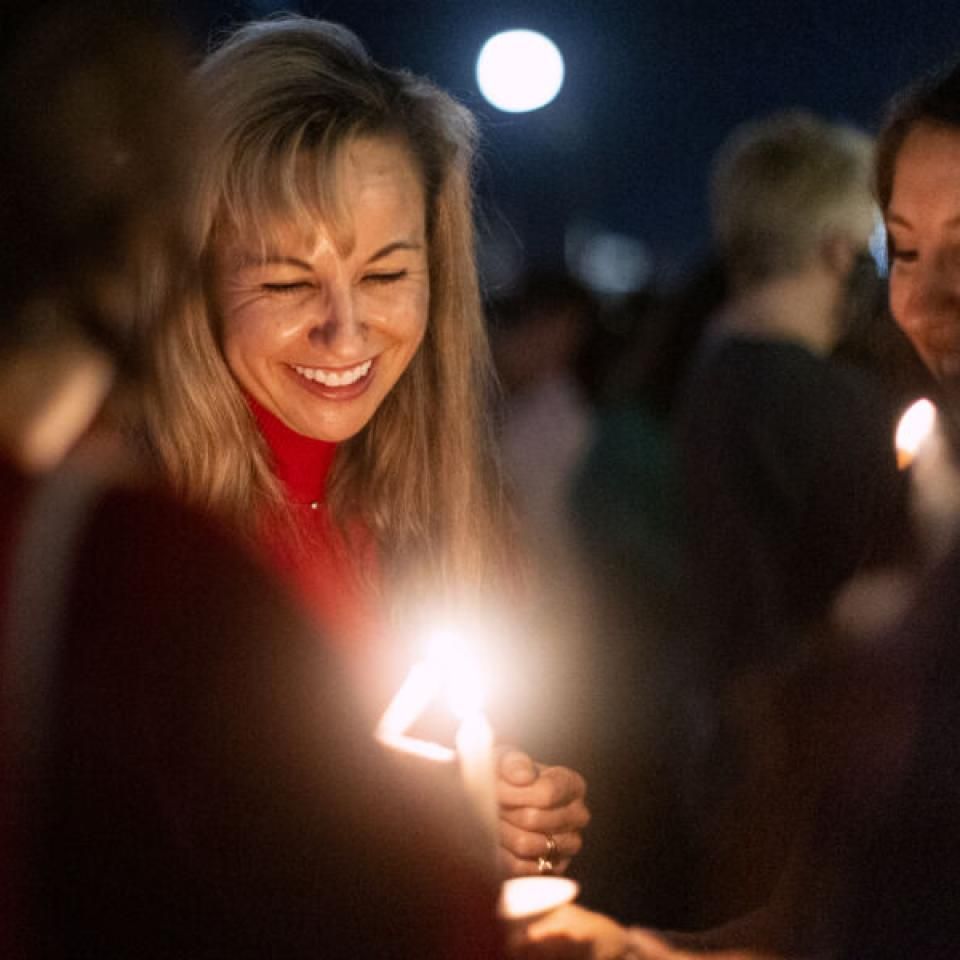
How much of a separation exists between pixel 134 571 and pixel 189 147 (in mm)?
388

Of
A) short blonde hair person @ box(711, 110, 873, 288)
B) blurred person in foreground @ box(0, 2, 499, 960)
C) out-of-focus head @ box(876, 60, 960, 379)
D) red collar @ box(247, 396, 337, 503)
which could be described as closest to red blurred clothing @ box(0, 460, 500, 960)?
blurred person in foreground @ box(0, 2, 499, 960)

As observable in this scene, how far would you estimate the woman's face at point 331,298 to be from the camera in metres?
2.08

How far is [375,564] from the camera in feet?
7.48

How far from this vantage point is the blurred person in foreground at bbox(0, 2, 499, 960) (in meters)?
1.12

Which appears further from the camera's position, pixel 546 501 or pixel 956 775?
pixel 546 501

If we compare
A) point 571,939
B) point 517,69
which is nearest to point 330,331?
point 571,939

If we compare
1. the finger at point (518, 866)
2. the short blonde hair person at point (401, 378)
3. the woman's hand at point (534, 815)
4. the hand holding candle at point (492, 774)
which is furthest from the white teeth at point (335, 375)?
the finger at point (518, 866)

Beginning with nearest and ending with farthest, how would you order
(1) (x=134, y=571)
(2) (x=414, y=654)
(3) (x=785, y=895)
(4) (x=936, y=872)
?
1. (1) (x=134, y=571)
2. (4) (x=936, y=872)
3. (3) (x=785, y=895)
4. (2) (x=414, y=654)

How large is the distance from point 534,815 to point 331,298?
0.82 meters

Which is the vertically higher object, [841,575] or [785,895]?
[841,575]

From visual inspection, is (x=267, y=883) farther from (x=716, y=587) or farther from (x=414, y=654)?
(x=716, y=587)

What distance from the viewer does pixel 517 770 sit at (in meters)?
2.03

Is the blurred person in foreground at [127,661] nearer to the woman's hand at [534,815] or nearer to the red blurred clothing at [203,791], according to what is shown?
the red blurred clothing at [203,791]

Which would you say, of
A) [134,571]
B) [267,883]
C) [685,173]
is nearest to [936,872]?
[267,883]
